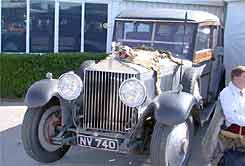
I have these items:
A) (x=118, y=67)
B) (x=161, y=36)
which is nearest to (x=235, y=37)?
(x=161, y=36)

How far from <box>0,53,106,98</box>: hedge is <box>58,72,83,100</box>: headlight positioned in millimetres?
4620

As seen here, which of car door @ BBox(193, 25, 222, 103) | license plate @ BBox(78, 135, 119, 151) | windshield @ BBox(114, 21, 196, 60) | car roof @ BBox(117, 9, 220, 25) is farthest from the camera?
car door @ BBox(193, 25, 222, 103)

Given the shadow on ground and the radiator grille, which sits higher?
the radiator grille

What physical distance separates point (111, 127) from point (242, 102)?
1627 millimetres

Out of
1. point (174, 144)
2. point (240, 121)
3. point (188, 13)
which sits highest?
point (188, 13)

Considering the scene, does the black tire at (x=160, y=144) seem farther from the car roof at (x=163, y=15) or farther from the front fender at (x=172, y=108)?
the car roof at (x=163, y=15)

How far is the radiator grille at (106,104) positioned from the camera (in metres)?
5.52

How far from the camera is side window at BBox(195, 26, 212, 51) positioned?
278 inches

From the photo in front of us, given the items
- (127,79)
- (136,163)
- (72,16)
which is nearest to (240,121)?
(127,79)

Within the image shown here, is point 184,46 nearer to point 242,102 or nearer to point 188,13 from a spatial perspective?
point 188,13

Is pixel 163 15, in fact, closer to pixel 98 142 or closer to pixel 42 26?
pixel 98 142

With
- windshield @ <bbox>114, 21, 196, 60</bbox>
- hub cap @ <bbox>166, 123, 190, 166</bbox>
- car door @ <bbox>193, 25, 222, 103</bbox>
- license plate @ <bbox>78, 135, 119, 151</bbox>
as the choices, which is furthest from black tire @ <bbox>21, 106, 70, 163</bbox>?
car door @ <bbox>193, 25, 222, 103</bbox>

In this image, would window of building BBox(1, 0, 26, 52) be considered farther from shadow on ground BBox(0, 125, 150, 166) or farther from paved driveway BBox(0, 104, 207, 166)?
shadow on ground BBox(0, 125, 150, 166)

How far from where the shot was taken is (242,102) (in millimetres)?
4789
